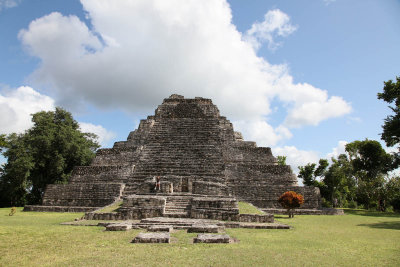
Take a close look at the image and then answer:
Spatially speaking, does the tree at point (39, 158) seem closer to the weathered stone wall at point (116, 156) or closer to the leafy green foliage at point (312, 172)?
the weathered stone wall at point (116, 156)

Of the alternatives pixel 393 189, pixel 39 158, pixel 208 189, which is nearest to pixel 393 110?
pixel 393 189

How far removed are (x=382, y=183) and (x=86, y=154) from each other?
1047 inches

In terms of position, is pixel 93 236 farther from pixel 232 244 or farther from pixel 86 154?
A: pixel 86 154

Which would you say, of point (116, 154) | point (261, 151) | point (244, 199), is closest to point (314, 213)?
point (244, 199)

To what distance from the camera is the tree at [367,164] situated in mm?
24906

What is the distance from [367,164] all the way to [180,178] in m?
24.2

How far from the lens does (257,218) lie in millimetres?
9273

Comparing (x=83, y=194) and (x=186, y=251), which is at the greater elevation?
(x=83, y=194)

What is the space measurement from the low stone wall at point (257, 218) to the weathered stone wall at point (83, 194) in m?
7.47

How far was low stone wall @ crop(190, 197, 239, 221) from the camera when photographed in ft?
31.0

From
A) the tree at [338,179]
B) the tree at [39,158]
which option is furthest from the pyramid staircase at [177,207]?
the tree at [338,179]

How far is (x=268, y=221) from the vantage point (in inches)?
360

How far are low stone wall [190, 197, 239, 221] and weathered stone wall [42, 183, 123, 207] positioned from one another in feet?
19.4

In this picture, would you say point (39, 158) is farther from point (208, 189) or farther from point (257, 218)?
Answer: point (257, 218)
